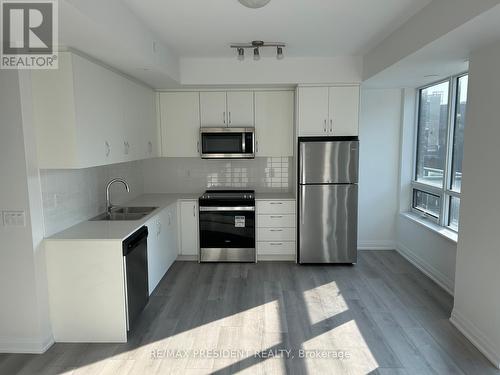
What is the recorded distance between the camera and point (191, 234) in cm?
480

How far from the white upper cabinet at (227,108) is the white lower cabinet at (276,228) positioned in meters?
1.15

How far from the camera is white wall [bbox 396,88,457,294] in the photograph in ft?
12.8

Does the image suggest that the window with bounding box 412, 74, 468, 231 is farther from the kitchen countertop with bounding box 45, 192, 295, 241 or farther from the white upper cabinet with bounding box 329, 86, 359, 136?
the kitchen countertop with bounding box 45, 192, 295, 241

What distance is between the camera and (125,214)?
3967mm

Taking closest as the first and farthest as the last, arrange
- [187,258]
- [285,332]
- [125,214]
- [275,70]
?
[285,332], [125,214], [275,70], [187,258]

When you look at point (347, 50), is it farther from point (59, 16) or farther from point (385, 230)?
point (59, 16)

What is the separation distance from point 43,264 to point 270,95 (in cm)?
335

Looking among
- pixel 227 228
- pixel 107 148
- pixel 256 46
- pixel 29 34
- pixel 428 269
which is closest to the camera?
pixel 29 34

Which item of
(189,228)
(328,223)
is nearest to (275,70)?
(328,223)

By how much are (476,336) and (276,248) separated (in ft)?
8.09

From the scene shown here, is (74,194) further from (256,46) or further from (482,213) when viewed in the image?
(482,213)

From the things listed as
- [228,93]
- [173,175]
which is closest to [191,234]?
[173,175]

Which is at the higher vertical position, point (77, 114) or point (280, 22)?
point (280, 22)

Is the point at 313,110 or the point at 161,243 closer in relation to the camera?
the point at 161,243
